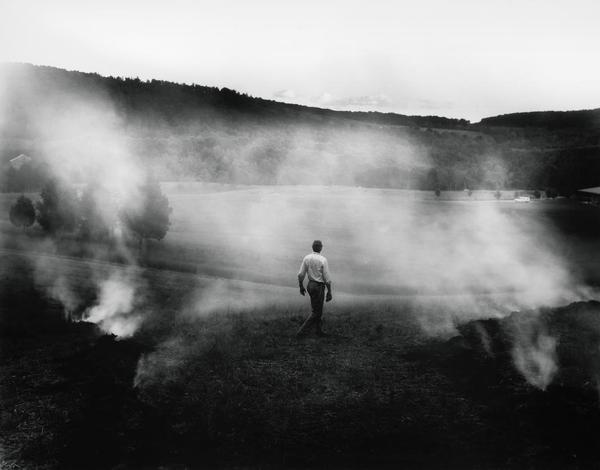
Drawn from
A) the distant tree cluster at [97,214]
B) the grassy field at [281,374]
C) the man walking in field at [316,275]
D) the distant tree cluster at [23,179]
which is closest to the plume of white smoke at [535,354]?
the grassy field at [281,374]

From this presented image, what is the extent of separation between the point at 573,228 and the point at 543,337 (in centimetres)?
2884

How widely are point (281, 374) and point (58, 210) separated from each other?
2205 cm

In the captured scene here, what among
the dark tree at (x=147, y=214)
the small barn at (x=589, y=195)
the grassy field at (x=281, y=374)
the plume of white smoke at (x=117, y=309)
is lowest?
the plume of white smoke at (x=117, y=309)

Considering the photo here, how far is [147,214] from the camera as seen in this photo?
24234 mm

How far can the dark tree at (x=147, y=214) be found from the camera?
79.2ft

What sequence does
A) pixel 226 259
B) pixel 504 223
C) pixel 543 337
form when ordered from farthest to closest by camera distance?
pixel 504 223 < pixel 226 259 < pixel 543 337

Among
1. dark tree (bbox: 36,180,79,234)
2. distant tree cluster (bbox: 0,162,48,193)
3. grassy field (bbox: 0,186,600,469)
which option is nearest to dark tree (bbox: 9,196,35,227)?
dark tree (bbox: 36,180,79,234)

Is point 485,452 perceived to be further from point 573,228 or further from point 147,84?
point 147,84

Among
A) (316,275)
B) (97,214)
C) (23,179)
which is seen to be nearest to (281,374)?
(316,275)

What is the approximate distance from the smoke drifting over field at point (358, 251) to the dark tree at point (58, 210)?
64.1 inches

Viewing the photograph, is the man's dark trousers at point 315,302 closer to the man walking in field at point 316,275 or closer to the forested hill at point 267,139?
the man walking in field at point 316,275

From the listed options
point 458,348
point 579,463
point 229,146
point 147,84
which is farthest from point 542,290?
point 147,84

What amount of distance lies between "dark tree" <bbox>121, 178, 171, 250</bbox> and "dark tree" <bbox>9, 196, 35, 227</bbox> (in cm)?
832

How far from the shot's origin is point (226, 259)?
2359 centimetres
